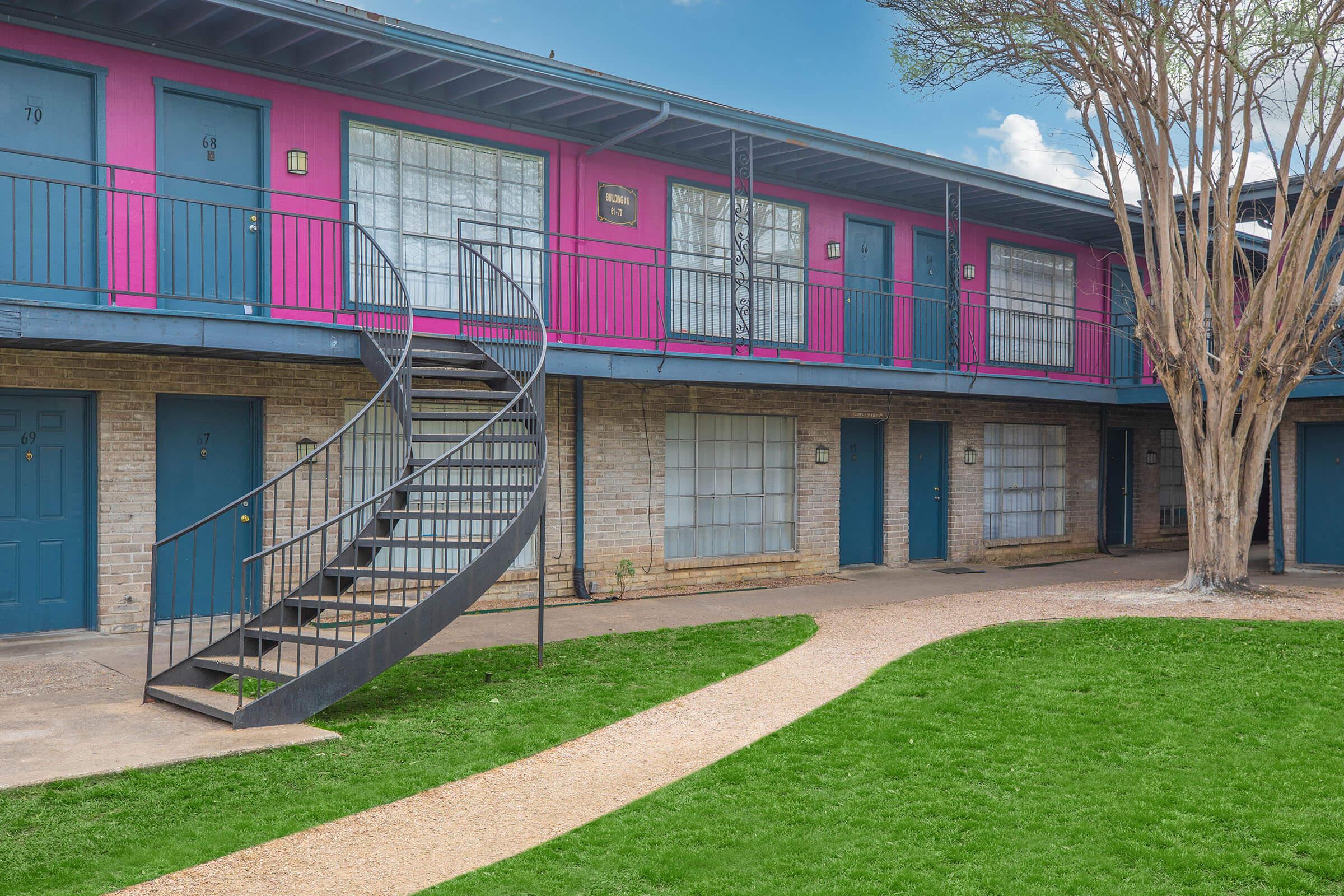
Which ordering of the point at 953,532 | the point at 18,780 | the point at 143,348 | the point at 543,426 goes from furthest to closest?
1. the point at 953,532
2. the point at 143,348
3. the point at 543,426
4. the point at 18,780

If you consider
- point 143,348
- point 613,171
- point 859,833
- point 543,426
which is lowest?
point 859,833

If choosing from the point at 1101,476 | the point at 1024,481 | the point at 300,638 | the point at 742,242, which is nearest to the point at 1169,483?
the point at 1101,476

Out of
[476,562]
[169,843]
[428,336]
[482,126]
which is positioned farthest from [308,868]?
[482,126]

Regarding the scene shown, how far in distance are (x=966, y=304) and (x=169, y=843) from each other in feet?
39.4

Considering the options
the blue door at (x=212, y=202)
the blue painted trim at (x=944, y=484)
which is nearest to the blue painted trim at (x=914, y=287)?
the blue painted trim at (x=944, y=484)

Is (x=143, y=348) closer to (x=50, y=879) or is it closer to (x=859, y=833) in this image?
A: (x=50, y=879)

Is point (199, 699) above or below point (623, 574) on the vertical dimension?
below

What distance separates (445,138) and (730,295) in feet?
12.2

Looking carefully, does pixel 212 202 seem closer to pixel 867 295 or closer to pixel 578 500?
pixel 578 500

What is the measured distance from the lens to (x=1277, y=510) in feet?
49.7

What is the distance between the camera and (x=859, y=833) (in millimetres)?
4746

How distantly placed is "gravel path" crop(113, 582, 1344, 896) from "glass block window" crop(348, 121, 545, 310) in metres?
5.14

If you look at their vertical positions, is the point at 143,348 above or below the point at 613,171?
below

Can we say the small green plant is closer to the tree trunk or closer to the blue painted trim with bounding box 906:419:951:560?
the blue painted trim with bounding box 906:419:951:560
